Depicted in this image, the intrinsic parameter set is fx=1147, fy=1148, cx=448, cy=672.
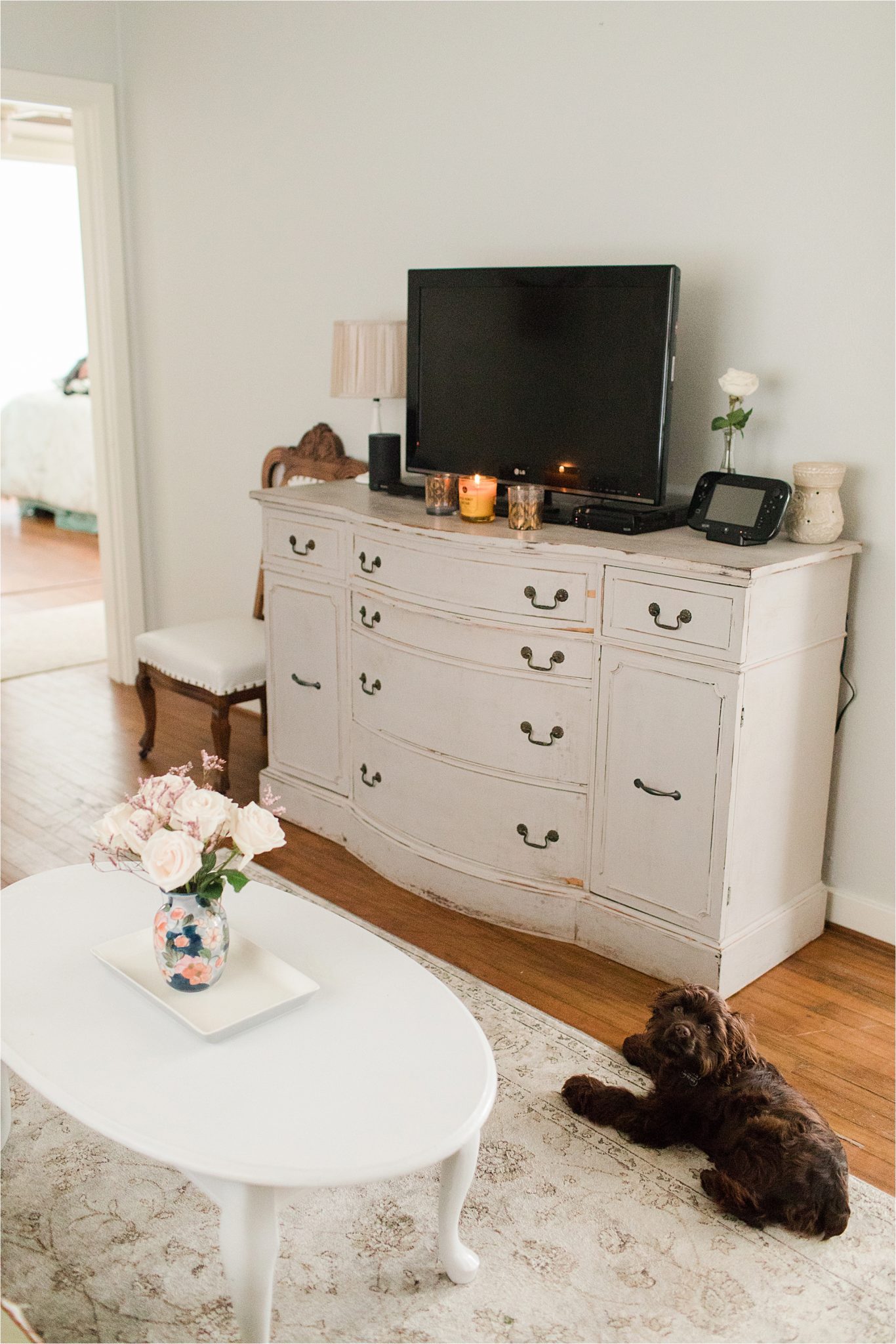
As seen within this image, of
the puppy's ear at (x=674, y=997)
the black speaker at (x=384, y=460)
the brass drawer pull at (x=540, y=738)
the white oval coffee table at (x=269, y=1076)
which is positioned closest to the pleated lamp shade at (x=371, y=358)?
the black speaker at (x=384, y=460)

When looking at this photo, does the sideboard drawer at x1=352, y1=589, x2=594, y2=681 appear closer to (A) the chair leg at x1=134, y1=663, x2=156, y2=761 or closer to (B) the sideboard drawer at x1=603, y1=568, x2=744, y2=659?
(B) the sideboard drawer at x1=603, y1=568, x2=744, y2=659

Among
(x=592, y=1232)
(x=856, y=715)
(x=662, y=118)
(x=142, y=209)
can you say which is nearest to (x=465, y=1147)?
(x=592, y=1232)

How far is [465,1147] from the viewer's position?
167cm

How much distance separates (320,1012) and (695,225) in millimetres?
2059

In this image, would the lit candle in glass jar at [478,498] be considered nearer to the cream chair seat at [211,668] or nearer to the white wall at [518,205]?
the white wall at [518,205]

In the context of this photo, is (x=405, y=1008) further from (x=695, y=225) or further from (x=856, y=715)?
(x=695, y=225)

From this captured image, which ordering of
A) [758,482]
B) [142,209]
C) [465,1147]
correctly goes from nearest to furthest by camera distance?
1. [465,1147]
2. [758,482]
3. [142,209]

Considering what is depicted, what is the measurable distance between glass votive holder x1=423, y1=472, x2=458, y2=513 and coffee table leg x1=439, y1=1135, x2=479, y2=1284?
1.66m

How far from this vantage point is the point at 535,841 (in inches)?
110

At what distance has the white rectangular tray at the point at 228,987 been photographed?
172 centimetres

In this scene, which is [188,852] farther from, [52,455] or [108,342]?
[52,455]

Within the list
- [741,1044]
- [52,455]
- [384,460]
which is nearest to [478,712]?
[384,460]

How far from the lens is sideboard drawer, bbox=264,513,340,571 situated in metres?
3.15

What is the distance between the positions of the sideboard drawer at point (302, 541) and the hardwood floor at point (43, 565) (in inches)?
113
